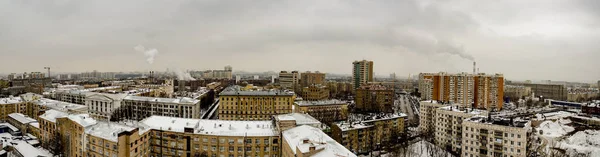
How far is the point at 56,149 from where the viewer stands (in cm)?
2095

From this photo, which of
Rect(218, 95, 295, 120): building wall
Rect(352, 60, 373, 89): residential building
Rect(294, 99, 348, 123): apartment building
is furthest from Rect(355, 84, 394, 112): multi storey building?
Rect(352, 60, 373, 89): residential building

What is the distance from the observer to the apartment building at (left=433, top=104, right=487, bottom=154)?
2621cm

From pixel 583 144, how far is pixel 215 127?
28.4m

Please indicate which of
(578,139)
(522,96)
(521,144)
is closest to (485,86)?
(578,139)


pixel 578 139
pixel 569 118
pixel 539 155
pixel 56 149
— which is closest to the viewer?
pixel 56 149

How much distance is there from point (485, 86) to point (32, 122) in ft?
174

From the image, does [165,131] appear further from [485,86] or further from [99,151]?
[485,86]

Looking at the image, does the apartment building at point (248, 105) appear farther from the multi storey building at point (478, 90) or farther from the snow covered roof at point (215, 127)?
the multi storey building at point (478, 90)

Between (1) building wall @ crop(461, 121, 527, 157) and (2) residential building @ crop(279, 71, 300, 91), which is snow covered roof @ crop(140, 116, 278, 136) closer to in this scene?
(1) building wall @ crop(461, 121, 527, 157)

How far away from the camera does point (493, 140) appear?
21.0 m

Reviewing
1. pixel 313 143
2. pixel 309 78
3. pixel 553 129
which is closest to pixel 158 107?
pixel 313 143

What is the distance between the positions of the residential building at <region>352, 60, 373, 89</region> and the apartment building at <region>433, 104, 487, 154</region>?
46804 mm

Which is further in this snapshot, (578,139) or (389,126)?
(389,126)

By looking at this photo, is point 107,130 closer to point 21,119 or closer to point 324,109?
point 21,119
